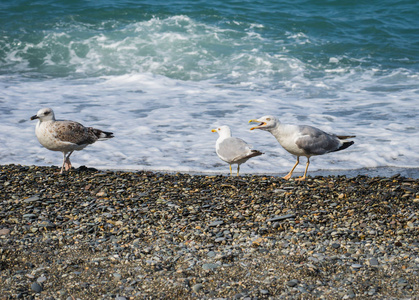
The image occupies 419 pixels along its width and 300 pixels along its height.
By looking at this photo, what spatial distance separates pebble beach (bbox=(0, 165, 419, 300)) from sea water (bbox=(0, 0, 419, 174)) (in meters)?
1.87

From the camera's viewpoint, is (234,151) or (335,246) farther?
(234,151)

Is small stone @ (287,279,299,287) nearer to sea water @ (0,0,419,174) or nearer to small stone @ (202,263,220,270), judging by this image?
small stone @ (202,263,220,270)

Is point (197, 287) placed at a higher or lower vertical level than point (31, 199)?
higher

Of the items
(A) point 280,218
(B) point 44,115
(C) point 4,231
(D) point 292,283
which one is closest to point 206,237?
(A) point 280,218

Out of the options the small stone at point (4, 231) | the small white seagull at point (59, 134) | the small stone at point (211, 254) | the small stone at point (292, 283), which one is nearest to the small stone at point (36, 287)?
the small stone at point (4, 231)

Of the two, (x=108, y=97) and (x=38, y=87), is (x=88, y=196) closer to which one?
(x=108, y=97)

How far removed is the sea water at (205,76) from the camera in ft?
29.7

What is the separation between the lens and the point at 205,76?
50.9 ft

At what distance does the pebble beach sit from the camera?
13.5 ft

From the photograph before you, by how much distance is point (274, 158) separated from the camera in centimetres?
873

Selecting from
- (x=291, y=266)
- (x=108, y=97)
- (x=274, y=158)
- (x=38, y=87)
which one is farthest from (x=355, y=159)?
(x=38, y=87)

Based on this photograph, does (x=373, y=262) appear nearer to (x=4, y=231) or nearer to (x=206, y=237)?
(x=206, y=237)

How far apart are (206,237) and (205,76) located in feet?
35.7

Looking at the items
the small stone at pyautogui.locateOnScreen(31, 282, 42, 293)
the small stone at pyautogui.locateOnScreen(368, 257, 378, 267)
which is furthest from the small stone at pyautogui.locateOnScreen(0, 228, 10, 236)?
the small stone at pyautogui.locateOnScreen(368, 257, 378, 267)
